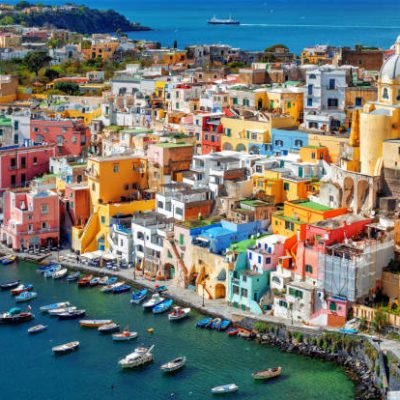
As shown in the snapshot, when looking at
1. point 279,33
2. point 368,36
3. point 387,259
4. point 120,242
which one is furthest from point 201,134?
point 279,33

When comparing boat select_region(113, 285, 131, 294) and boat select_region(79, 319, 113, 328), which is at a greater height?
boat select_region(113, 285, 131, 294)

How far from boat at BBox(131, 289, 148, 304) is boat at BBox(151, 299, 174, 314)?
34.7 inches

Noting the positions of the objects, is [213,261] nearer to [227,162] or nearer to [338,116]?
[227,162]

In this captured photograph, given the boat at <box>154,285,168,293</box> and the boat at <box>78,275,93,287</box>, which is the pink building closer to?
the boat at <box>78,275,93,287</box>

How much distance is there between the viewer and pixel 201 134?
4412cm

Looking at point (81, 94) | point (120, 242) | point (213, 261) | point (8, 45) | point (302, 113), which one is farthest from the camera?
point (8, 45)

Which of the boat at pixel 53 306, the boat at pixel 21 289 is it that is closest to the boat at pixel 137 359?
the boat at pixel 53 306

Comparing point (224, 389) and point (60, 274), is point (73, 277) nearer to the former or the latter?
point (60, 274)

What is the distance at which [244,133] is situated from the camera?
42.1 meters

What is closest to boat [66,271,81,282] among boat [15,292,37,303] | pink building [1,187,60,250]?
boat [15,292,37,303]

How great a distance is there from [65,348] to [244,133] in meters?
15.9

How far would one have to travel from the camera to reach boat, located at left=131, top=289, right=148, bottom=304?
33.1 metres

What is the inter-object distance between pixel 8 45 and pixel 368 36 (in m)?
59.5

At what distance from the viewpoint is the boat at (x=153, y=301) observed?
32438 mm
